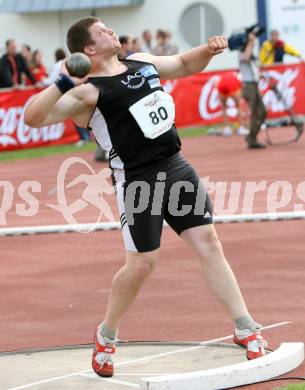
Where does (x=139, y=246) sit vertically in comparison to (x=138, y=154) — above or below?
below

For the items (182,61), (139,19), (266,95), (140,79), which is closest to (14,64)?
(266,95)

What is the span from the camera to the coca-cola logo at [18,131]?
72.1ft

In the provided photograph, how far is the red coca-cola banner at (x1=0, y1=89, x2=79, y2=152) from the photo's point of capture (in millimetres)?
21969

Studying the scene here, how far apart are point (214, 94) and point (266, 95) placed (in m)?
1.17

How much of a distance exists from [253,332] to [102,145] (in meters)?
1.42

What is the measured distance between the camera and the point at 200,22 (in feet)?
117

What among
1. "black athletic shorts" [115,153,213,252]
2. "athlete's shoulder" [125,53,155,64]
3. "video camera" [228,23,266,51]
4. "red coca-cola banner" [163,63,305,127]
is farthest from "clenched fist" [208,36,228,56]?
"red coca-cola banner" [163,63,305,127]

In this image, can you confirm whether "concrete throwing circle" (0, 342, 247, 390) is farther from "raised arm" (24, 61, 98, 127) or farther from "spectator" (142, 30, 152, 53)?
"spectator" (142, 30, 152, 53)

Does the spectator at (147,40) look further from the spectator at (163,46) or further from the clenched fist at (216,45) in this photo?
the clenched fist at (216,45)

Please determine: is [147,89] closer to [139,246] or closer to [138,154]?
[138,154]

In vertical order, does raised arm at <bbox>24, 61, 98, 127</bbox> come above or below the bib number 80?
above

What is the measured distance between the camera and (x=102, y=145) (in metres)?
6.70

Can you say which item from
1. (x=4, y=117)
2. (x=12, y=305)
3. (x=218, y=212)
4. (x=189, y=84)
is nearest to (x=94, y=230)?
(x=218, y=212)

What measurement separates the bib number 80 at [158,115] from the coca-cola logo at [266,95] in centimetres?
1808
